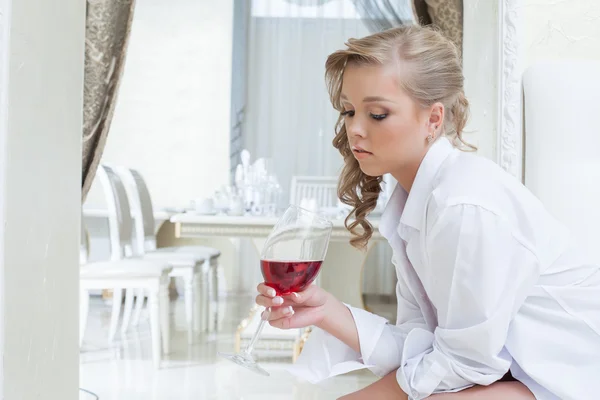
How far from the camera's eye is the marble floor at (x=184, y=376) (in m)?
2.79

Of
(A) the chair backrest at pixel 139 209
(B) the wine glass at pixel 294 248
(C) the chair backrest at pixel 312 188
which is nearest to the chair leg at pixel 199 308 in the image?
(A) the chair backrest at pixel 139 209

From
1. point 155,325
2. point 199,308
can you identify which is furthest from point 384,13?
point 155,325

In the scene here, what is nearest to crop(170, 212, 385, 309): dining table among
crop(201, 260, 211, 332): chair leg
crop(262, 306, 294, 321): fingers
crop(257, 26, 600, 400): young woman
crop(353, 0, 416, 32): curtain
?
crop(201, 260, 211, 332): chair leg

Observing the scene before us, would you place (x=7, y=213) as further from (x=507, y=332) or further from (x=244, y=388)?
(x=244, y=388)

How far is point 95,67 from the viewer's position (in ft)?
8.31

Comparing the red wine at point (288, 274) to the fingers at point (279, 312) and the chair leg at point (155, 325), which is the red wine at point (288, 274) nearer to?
the fingers at point (279, 312)

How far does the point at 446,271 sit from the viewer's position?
38.6 inches

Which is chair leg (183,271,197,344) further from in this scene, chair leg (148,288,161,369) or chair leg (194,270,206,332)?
chair leg (148,288,161,369)

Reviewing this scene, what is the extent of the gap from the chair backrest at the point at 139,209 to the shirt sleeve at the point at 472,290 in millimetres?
3452

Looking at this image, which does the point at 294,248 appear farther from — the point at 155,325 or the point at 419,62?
the point at 155,325

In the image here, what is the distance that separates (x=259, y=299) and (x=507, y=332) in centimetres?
41

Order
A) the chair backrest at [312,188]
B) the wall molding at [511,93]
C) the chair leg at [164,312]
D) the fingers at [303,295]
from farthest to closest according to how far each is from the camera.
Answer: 1. the chair backrest at [312,188]
2. the chair leg at [164,312]
3. the wall molding at [511,93]
4. the fingers at [303,295]

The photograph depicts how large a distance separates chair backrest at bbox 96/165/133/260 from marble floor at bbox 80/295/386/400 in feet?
1.88

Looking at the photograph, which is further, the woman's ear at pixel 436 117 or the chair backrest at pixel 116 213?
the chair backrest at pixel 116 213
